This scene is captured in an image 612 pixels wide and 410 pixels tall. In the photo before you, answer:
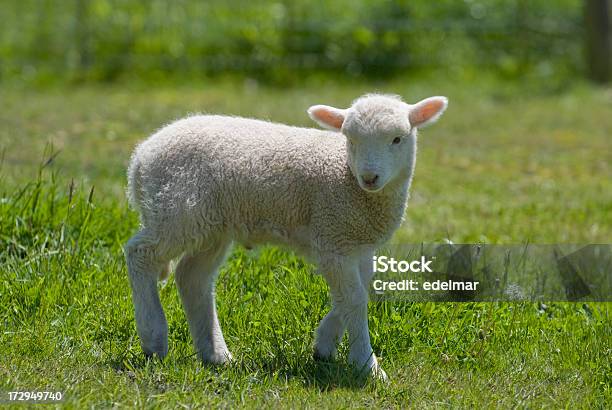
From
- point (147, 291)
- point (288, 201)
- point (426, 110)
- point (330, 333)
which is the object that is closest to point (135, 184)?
point (147, 291)

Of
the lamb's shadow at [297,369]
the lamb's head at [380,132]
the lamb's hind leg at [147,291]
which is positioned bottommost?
the lamb's shadow at [297,369]

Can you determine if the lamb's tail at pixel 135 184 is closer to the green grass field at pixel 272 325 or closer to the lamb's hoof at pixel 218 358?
the green grass field at pixel 272 325

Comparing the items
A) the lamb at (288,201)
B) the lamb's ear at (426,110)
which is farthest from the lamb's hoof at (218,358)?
the lamb's ear at (426,110)

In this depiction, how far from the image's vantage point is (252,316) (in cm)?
500

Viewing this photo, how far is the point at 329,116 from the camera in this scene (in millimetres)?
4641

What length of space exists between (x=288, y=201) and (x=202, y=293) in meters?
0.67

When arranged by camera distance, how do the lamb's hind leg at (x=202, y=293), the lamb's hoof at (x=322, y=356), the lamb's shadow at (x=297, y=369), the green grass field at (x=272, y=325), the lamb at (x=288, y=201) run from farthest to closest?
the lamb's hind leg at (x=202, y=293) → the lamb's hoof at (x=322, y=356) → the lamb at (x=288, y=201) → the lamb's shadow at (x=297, y=369) → the green grass field at (x=272, y=325)

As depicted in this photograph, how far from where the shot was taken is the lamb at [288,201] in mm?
4461

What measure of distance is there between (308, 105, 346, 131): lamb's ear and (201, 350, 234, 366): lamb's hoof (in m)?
1.17

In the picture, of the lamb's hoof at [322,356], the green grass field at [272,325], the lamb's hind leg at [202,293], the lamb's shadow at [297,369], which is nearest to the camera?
the green grass field at [272,325]

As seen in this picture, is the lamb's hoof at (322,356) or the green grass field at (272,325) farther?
the lamb's hoof at (322,356)

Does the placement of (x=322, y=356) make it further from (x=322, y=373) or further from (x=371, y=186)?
(x=371, y=186)

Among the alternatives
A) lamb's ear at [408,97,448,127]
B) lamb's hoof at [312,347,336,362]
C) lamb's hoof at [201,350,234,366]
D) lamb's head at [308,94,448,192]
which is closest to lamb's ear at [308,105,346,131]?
lamb's head at [308,94,448,192]

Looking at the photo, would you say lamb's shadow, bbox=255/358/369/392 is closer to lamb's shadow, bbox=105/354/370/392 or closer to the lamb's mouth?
lamb's shadow, bbox=105/354/370/392
